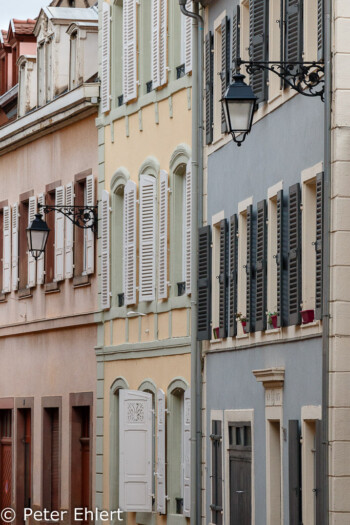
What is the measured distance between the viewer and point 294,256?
21.8 metres

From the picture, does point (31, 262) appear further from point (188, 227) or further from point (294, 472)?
point (294, 472)

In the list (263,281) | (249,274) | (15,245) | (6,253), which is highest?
(15,245)

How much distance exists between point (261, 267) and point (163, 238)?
5.45m

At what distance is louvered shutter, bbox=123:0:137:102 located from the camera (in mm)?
30391

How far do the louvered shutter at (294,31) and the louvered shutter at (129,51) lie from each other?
8.23m

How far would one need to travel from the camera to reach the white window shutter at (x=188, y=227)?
2739 cm

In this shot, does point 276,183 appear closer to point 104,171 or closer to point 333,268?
point 333,268

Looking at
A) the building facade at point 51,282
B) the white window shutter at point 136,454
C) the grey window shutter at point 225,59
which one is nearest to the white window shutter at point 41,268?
the building facade at point 51,282

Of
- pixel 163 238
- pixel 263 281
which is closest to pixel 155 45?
pixel 163 238

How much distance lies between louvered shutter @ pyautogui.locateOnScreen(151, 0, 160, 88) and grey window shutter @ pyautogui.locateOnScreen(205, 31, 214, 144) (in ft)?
7.64

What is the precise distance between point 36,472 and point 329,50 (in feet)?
53.4

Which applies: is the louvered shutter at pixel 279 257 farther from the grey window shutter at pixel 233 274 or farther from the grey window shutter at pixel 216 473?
the grey window shutter at pixel 216 473

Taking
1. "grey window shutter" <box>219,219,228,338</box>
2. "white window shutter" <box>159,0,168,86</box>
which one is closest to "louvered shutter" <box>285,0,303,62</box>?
"grey window shutter" <box>219,219,228,338</box>

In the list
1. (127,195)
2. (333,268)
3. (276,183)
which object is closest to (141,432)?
(127,195)
